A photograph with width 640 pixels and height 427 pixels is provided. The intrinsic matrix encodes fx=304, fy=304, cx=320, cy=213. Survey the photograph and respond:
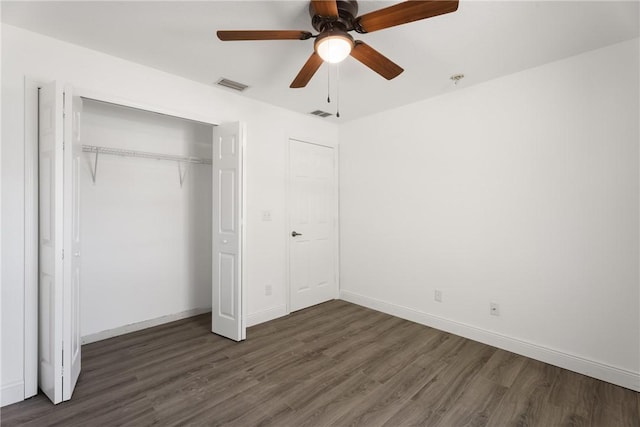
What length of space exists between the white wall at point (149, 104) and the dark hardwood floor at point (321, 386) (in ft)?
1.88

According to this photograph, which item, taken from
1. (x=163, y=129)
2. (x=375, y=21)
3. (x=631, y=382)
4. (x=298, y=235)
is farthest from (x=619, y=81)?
(x=163, y=129)

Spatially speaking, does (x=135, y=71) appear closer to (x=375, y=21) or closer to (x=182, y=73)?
(x=182, y=73)

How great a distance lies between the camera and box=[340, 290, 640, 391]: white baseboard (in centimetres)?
230

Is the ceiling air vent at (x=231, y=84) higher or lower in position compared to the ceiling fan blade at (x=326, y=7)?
higher

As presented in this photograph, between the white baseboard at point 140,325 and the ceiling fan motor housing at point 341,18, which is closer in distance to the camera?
the ceiling fan motor housing at point 341,18

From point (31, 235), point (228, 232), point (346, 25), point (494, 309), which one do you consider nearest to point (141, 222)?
point (228, 232)

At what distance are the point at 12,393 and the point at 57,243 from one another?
107 cm

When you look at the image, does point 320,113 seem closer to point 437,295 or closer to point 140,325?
point 437,295

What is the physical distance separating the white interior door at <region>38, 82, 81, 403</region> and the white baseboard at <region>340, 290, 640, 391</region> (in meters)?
3.12

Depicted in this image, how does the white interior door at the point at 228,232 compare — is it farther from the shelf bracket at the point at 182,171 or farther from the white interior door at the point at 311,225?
the white interior door at the point at 311,225

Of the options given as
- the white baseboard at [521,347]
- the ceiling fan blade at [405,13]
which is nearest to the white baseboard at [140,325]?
the white baseboard at [521,347]

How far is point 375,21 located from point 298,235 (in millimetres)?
2717

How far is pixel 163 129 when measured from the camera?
342cm

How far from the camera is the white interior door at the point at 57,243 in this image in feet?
6.63
